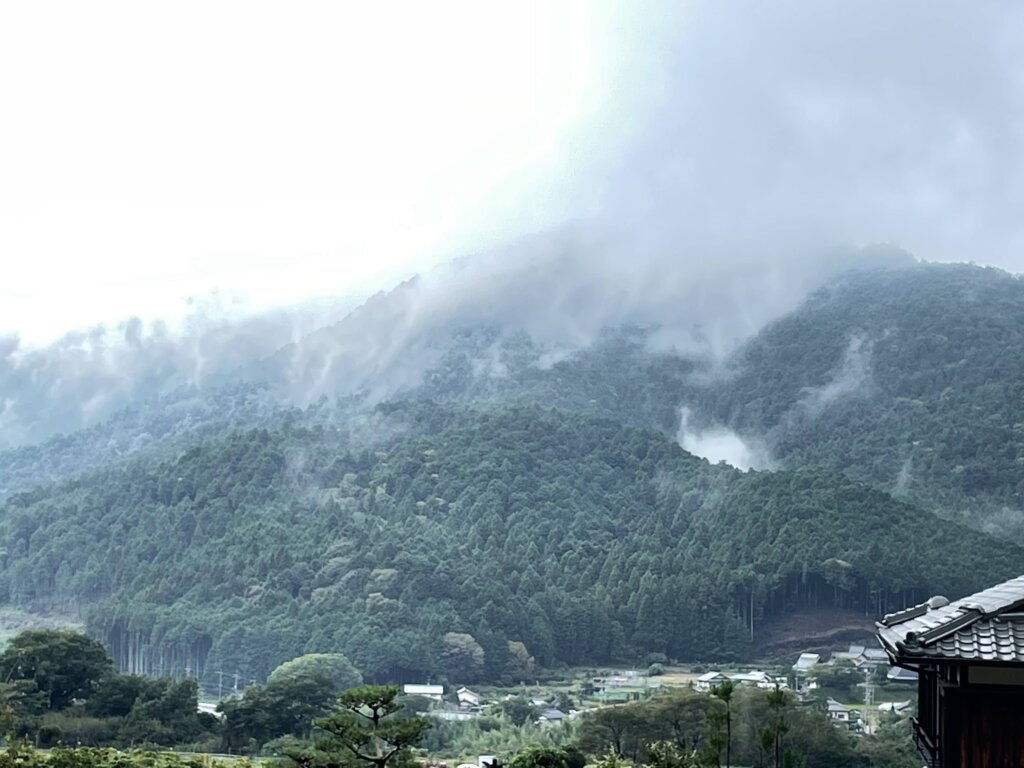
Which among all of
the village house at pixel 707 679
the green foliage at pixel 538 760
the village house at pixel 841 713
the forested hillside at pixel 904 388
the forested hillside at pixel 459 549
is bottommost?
the village house at pixel 841 713

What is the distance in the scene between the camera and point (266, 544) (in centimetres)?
9494

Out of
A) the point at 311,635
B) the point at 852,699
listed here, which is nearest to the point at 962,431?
the point at 852,699

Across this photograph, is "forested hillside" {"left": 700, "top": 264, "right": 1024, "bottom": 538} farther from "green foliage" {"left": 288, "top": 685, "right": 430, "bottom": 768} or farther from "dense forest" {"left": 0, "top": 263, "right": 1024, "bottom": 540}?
"green foliage" {"left": 288, "top": 685, "right": 430, "bottom": 768}

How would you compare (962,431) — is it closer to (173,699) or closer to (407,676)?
(407,676)

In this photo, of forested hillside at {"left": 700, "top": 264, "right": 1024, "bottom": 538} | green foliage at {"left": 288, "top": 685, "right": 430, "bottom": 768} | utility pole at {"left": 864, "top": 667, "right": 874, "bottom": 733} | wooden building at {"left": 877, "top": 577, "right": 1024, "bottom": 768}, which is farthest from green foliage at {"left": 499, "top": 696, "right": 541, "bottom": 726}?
forested hillside at {"left": 700, "top": 264, "right": 1024, "bottom": 538}

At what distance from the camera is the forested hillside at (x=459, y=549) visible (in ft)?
268

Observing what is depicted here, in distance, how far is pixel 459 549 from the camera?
94438 millimetres

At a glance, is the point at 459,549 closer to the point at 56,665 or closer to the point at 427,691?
the point at 427,691

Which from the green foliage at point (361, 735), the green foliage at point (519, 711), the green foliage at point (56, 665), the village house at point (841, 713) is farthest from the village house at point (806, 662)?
the green foliage at point (361, 735)

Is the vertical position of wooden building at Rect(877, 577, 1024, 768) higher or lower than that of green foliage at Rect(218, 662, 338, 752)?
higher

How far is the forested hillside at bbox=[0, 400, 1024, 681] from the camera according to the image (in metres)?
81.6

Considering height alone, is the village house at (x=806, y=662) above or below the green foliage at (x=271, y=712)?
above

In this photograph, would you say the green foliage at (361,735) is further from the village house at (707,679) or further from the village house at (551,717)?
the village house at (707,679)

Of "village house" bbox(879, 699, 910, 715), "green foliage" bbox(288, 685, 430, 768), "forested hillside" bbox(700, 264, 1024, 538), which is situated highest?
"forested hillside" bbox(700, 264, 1024, 538)
